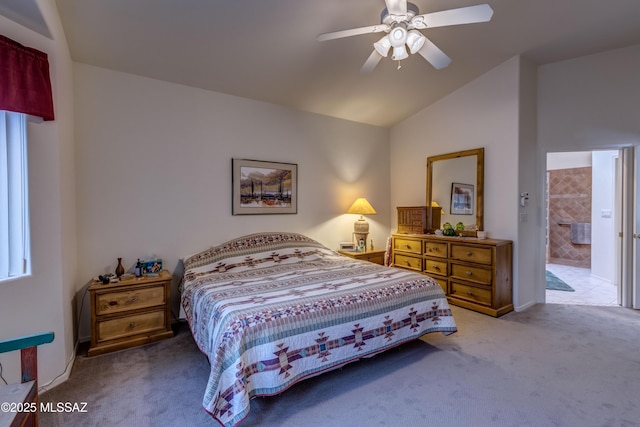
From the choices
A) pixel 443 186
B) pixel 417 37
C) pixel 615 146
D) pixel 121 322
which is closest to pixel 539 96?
pixel 615 146

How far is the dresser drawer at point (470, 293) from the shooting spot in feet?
11.3

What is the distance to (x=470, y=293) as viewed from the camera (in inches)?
143

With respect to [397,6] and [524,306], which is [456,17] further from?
[524,306]

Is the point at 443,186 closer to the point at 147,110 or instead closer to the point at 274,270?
the point at 274,270

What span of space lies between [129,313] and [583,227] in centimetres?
794

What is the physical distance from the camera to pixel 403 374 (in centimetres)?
227

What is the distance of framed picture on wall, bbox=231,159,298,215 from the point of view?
3.61 m

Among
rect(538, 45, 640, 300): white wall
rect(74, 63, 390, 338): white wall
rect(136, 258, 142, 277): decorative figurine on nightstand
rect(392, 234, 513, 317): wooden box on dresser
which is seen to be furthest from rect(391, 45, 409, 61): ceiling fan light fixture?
rect(136, 258, 142, 277): decorative figurine on nightstand

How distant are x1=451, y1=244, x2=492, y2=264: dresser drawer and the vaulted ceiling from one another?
7.17ft

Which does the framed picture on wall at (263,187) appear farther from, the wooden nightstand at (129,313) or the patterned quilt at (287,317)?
the wooden nightstand at (129,313)

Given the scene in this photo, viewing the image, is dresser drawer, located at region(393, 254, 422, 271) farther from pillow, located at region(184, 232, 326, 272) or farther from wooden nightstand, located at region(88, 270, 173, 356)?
wooden nightstand, located at region(88, 270, 173, 356)

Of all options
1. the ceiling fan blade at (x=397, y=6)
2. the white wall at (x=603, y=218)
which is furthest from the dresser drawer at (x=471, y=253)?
the white wall at (x=603, y=218)

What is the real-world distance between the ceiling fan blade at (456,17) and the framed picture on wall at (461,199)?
2.50 m

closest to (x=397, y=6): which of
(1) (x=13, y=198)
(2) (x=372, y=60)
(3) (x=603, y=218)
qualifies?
(2) (x=372, y=60)
